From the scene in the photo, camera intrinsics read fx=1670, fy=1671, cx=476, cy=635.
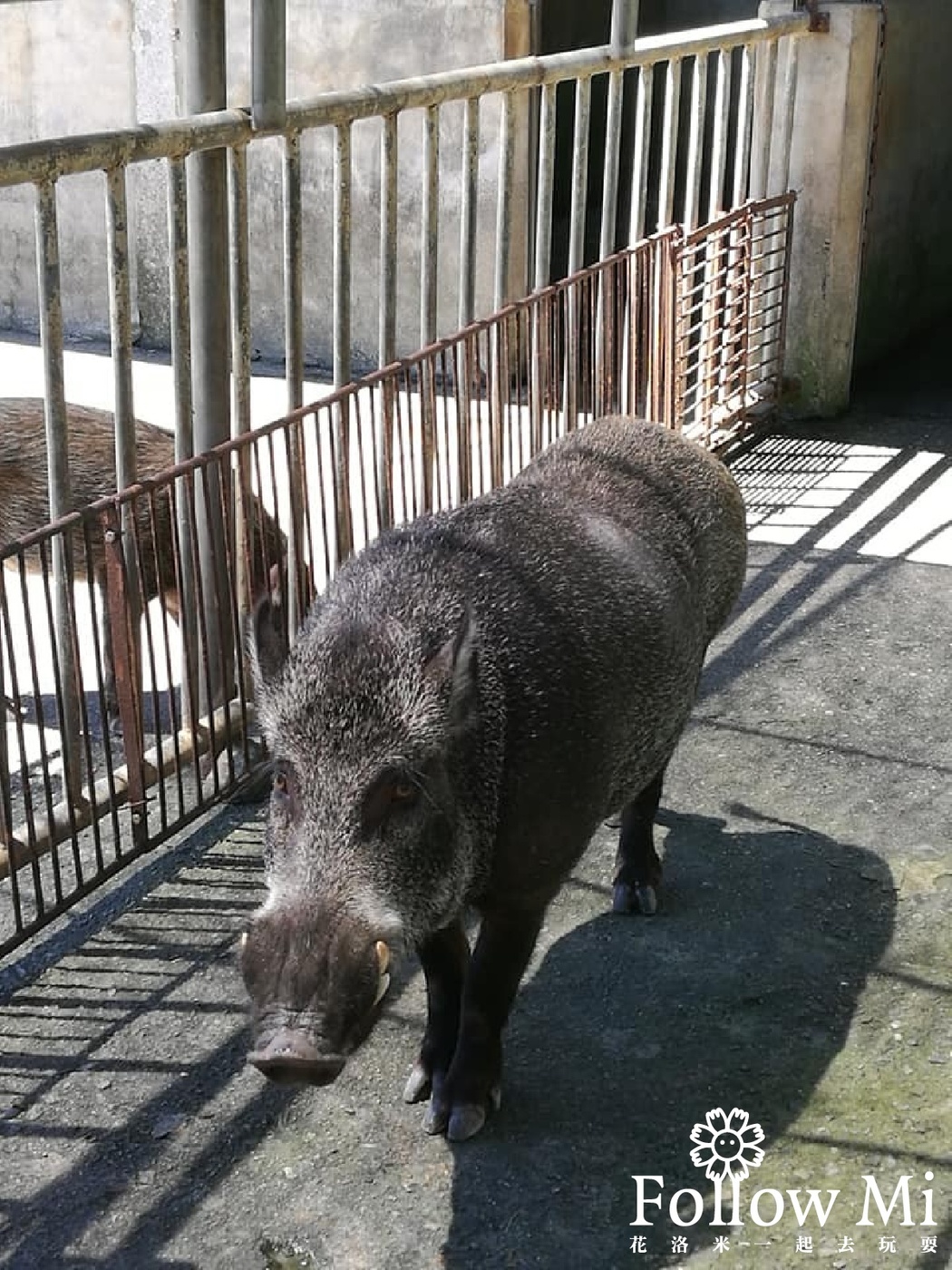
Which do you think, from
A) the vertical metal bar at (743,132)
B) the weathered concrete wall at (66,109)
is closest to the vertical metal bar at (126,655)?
the vertical metal bar at (743,132)

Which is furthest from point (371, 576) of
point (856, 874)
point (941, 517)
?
point (941, 517)

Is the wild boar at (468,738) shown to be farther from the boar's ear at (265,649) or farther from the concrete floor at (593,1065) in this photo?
the concrete floor at (593,1065)

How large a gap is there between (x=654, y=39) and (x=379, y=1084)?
5.01 m

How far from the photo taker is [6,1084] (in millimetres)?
3721

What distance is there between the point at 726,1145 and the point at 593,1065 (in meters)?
0.38

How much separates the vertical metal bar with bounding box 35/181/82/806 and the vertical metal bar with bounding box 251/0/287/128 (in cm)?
83

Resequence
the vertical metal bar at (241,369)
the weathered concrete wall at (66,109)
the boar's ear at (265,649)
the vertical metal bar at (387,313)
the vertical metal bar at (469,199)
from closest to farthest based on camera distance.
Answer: the boar's ear at (265,649)
the vertical metal bar at (241,369)
the vertical metal bar at (387,313)
the vertical metal bar at (469,199)
the weathered concrete wall at (66,109)

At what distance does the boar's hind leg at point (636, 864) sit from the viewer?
4.38m

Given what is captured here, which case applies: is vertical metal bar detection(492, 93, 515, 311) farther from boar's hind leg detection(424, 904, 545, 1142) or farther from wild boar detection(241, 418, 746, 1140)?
boar's hind leg detection(424, 904, 545, 1142)

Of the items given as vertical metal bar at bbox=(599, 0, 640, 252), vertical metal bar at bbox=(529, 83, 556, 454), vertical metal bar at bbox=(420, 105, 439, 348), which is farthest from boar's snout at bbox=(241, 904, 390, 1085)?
vertical metal bar at bbox=(599, 0, 640, 252)

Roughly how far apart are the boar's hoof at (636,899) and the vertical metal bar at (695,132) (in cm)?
388

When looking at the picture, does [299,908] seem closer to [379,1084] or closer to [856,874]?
[379,1084]

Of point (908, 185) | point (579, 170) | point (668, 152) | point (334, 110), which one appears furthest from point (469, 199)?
point (908, 185)

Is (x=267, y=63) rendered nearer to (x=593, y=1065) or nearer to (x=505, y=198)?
(x=505, y=198)
